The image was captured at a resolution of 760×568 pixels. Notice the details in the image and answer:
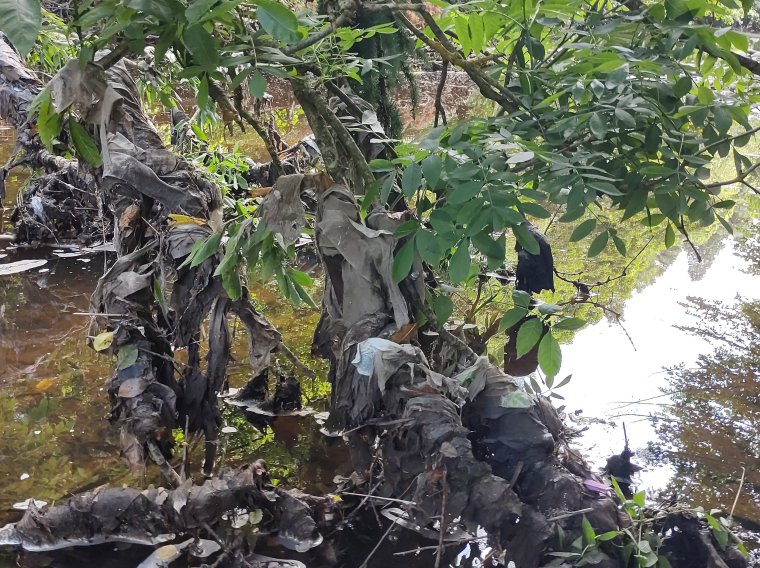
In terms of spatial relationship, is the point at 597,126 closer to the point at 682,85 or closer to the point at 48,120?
the point at 682,85

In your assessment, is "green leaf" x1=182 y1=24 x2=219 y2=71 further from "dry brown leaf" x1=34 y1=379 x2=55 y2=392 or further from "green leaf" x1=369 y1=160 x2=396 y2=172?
"dry brown leaf" x1=34 y1=379 x2=55 y2=392

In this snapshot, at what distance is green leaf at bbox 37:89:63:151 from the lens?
1.57m

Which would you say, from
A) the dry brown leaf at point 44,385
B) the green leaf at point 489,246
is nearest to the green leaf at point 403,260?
the green leaf at point 489,246

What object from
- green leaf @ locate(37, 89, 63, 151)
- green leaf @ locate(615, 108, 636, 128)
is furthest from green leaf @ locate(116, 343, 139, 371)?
green leaf @ locate(615, 108, 636, 128)

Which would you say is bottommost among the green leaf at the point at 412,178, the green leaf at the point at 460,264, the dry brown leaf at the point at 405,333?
the dry brown leaf at the point at 405,333

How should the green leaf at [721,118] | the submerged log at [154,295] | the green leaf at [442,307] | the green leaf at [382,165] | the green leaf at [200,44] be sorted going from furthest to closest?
the submerged log at [154,295], the green leaf at [442,307], the green leaf at [382,165], the green leaf at [721,118], the green leaf at [200,44]

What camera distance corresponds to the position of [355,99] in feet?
7.64

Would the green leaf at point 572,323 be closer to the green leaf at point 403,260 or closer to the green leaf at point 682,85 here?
the green leaf at point 403,260

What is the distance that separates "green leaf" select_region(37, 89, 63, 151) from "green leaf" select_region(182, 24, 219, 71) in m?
0.47

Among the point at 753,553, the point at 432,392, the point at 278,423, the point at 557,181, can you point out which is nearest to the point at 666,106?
the point at 557,181

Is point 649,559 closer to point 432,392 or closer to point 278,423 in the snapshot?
point 432,392

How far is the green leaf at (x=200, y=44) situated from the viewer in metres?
1.28

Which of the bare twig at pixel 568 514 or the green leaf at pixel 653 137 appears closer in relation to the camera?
the green leaf at pixel 653 137

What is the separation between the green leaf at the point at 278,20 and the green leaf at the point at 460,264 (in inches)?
21.0
